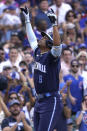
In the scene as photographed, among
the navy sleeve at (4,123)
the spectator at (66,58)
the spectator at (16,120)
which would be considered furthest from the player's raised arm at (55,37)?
the spectator at (66,58)

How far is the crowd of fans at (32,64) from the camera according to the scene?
29.7 ft

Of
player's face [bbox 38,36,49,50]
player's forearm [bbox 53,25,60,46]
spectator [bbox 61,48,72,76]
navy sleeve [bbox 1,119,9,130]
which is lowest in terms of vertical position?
navy sleeve [bbox 1,119,9,130]

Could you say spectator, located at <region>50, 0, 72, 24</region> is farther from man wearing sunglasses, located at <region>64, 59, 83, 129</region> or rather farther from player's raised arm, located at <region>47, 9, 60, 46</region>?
player's raised arm, located at <region>47, 9, 60, 46</region>

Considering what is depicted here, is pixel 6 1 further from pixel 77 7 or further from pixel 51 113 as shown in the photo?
pixel 51 113

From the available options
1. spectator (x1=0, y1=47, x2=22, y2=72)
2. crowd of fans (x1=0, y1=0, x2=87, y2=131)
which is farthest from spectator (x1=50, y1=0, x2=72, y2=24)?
spectator (x1=0, y1=47, x2=22, y2=72)

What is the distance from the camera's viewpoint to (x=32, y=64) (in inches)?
425

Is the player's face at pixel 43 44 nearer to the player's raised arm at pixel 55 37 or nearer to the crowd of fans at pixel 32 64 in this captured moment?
the player's raised arm at pixel 55 37

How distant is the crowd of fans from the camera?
29.7 feet

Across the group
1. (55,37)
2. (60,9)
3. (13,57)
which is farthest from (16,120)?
(60,9)

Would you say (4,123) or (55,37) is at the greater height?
(55,37)

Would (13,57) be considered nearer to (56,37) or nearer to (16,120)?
(16,120)

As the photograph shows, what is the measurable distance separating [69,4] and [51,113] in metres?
8.46

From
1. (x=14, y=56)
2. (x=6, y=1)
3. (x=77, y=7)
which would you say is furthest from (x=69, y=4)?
(x=14, y=56)

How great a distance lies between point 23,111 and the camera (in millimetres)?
9180
